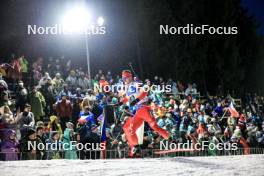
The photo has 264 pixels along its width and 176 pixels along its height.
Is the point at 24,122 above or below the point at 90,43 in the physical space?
below

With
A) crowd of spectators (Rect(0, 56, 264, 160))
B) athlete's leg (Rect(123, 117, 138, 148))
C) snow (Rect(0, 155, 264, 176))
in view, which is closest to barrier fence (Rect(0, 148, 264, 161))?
crowd of spectators (Rect(0, 56, 264, 160))

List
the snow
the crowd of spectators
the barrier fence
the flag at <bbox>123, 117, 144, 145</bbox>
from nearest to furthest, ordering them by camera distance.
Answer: the snow, the barrier fence, the flag at <bbox>123, 117, 144, 145</bbox>, the crowd of spectators

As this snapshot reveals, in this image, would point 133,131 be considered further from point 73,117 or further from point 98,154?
point 73,117

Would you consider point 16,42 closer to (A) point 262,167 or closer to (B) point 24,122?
(B) point 24,122

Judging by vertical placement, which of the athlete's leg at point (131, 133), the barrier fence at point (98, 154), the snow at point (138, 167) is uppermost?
the athlete's leg at point (131, 133)

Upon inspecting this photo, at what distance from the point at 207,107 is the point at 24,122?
8435mm

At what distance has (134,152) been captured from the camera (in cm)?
987

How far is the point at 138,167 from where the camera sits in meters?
5.52

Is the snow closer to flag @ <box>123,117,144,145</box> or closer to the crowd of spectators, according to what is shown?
flag @ <box>123,117,144,145</box>

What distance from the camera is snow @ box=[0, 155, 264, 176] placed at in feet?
17.0

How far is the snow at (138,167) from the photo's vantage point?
17.0 feet

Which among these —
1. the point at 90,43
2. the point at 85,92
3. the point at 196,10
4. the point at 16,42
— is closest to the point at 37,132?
the point at 85,92

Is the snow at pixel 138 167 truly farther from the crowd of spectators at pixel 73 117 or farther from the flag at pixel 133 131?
the crowd of spectators at pixel 73 117

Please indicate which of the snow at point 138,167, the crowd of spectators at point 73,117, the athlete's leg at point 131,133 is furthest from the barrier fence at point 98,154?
the snow at point 138,167
